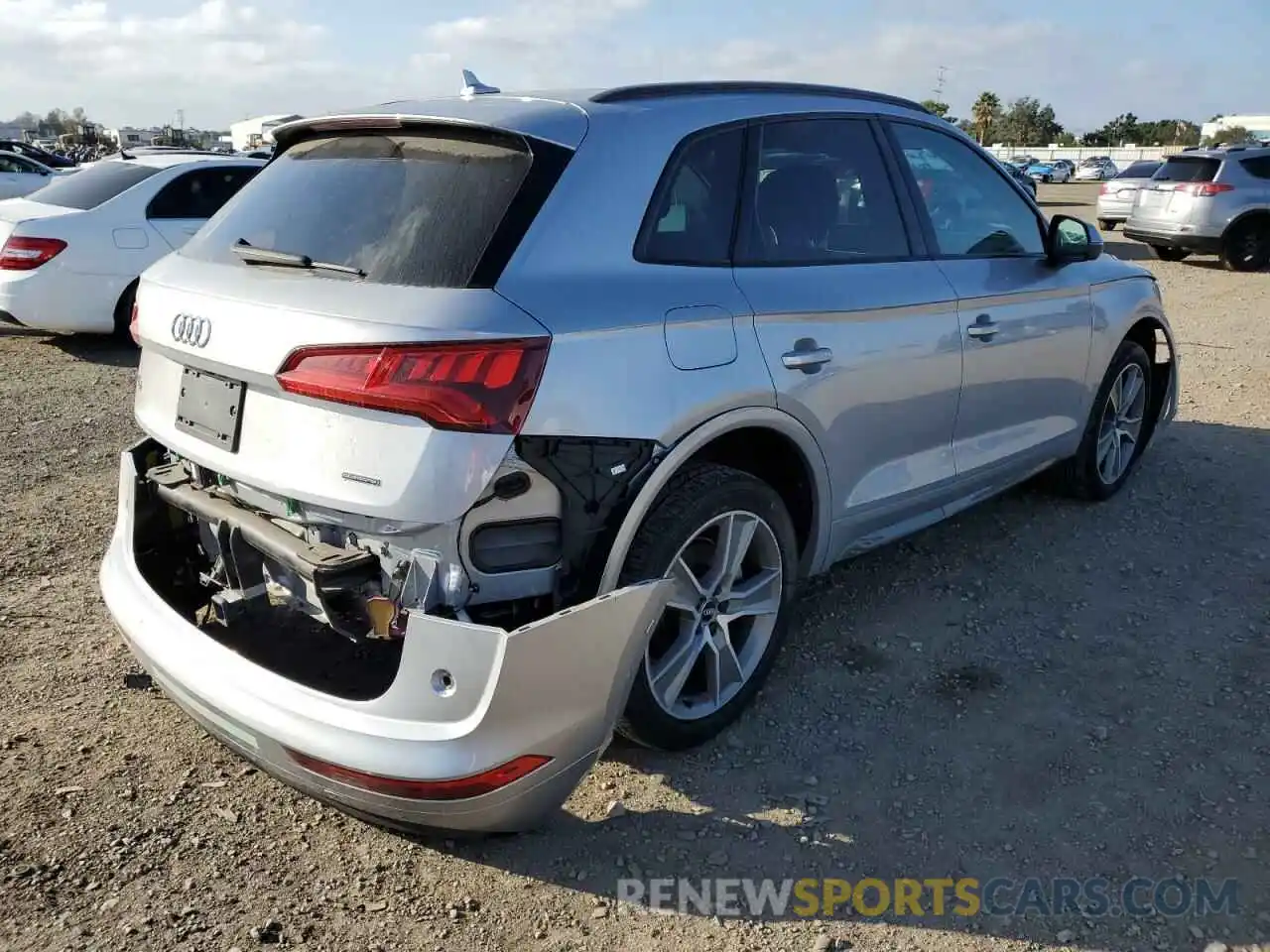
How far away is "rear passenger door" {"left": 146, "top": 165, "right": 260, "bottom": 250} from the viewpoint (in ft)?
26.5

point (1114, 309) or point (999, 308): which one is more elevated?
point (999, 308)

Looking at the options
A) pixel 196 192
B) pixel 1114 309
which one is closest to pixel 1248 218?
pixel 1114 309

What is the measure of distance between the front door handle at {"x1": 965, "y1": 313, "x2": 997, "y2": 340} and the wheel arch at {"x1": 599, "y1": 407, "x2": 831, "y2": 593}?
3.17 feet

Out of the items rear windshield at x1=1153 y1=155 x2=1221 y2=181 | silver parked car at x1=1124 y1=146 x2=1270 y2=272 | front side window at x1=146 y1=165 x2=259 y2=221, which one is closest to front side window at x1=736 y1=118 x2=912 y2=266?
front side window at x1=146 y1=165 x2=259 y2=221

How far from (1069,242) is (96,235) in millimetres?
6893

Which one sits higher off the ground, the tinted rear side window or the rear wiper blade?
the rear wiper blade

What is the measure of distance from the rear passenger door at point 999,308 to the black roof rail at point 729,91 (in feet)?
0.47

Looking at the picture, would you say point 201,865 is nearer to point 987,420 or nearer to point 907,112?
point 987,420

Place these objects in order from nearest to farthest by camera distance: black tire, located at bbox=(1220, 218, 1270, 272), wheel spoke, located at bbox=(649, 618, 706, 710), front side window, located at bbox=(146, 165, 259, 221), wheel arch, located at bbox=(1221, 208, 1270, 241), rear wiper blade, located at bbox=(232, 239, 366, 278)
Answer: rear wiper blade, located at bbox=(232, 239, 366, 278) → wheel spoke, located at bbox=(649, 618, 706, 710) → front side window, located at bbox=(146, 165, 259, 221) → wheel arch, located at bbox=(1221, 208, 1270, 241) → black tire, located at bbox=(1220, 218, 1270, 272)

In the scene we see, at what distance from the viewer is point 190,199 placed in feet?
27.1

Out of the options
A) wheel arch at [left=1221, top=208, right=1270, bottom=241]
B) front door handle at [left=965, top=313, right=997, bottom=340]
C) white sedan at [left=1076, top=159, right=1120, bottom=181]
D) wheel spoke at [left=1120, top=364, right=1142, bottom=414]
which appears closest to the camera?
front door handle at [left=965, top=313, right=997, bottom=340]

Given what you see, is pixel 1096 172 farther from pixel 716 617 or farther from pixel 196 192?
pixel 716 617

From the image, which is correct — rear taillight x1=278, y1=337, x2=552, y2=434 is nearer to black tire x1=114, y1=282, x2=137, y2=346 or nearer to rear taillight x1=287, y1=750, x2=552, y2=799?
rear taillight x1=287, y1=750, x2=552, y2=799

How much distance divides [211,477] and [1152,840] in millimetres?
2696
